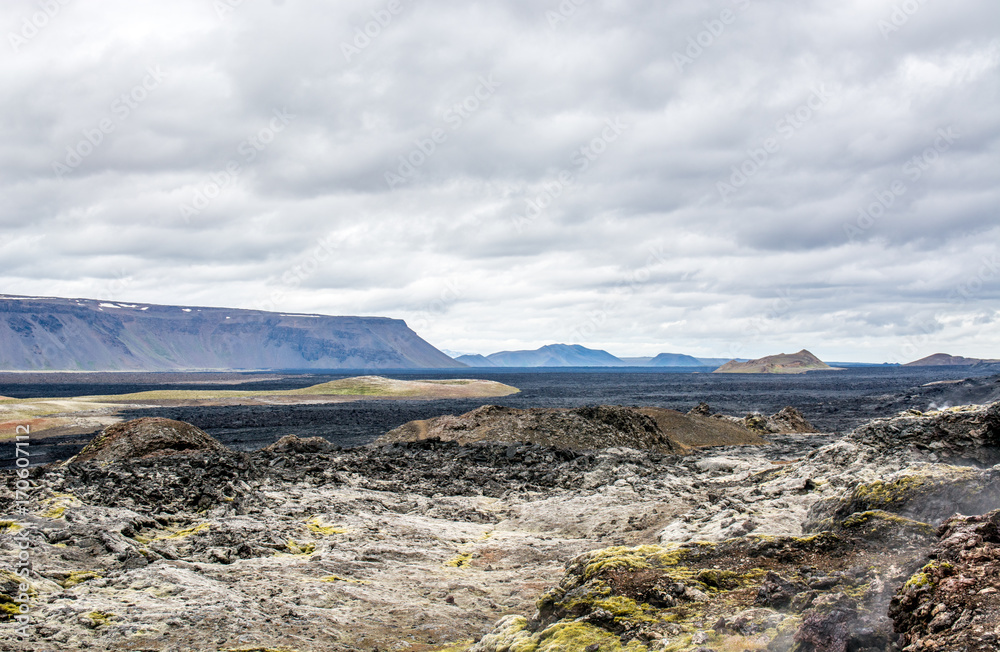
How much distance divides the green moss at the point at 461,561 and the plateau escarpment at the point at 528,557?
0.06m

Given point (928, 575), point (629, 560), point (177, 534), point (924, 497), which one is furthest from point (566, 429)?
point (928, 575)

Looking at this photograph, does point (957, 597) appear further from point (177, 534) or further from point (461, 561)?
point (177, 534)

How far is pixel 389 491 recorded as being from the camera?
2284 centimetres

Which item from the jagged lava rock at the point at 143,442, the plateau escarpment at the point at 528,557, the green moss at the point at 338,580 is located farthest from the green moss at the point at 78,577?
the jagged lava rock at the point at 143,442

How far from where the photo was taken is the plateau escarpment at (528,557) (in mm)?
7910

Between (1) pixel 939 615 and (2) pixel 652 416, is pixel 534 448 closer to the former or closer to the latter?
(2) pixel 652 416

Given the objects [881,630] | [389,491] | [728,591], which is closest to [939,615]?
[881,630]

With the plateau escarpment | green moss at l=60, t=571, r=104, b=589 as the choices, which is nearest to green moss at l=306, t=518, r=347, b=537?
the plateau escarpment

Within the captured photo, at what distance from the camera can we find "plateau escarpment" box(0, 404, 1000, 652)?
7910 millimetres

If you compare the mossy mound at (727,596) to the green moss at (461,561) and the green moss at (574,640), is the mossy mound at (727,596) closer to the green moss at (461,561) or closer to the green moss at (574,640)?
the green moss at (574,640)

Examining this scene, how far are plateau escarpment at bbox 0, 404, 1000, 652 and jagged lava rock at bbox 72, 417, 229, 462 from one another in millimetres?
6762

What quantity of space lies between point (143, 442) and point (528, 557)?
2070cm

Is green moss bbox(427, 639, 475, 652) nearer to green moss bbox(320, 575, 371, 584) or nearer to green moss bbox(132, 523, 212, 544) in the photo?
green moss bbox(320, 575, 371, 584)

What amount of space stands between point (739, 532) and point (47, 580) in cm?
1164
